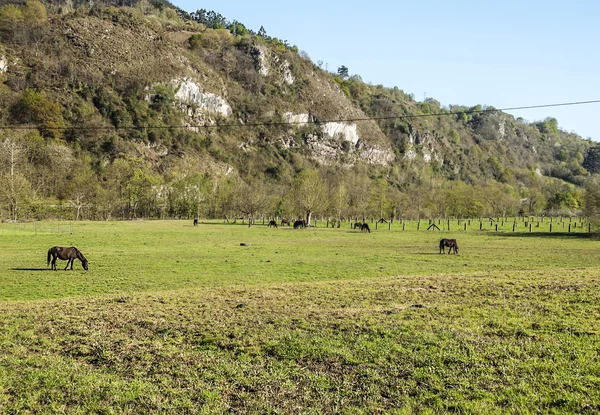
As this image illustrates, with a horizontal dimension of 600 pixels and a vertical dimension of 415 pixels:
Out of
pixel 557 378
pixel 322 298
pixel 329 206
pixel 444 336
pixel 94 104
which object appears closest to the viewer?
pixel 557 378

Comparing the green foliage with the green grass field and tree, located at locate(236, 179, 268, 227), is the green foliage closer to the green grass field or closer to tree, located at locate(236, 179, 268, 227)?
tree, located at locate(236, 179, 268, 227)

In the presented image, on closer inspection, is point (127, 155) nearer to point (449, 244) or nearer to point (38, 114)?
point (38, 114)

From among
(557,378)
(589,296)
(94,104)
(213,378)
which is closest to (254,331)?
(213,378)

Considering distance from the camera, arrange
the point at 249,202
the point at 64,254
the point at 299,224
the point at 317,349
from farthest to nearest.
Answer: the point at 249,202, the point at 299,224, the point at 64,254, the point at 317,349

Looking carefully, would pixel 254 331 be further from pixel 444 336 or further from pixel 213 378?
pixel 444 336

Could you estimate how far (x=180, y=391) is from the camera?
27.1 feet

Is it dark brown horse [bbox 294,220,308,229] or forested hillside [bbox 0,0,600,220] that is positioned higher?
forested hillside [bbox 0,0,600,220]

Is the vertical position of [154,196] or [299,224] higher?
[154,196]

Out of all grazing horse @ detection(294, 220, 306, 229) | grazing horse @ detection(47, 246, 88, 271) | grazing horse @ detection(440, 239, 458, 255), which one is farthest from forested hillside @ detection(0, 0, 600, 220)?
grazing horse @ detection(47, 246, 88, 271)

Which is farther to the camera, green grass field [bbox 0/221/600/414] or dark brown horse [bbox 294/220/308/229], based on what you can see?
dark brown horse [bbox 294/220/308/229]

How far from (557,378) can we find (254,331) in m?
6.92

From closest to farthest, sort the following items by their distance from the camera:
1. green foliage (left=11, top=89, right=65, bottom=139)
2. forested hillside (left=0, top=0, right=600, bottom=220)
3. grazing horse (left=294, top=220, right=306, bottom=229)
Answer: grazing horse (left=294, top=220, right=306, bottom=229) < forested hillside (left=0, top=0, right=600, bottom=220) < green foliage (left=11, top=89, right=65, bottom=139)

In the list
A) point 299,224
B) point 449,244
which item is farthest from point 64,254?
point 299,224

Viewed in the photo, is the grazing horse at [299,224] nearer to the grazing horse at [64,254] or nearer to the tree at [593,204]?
the tree at [593,204]
